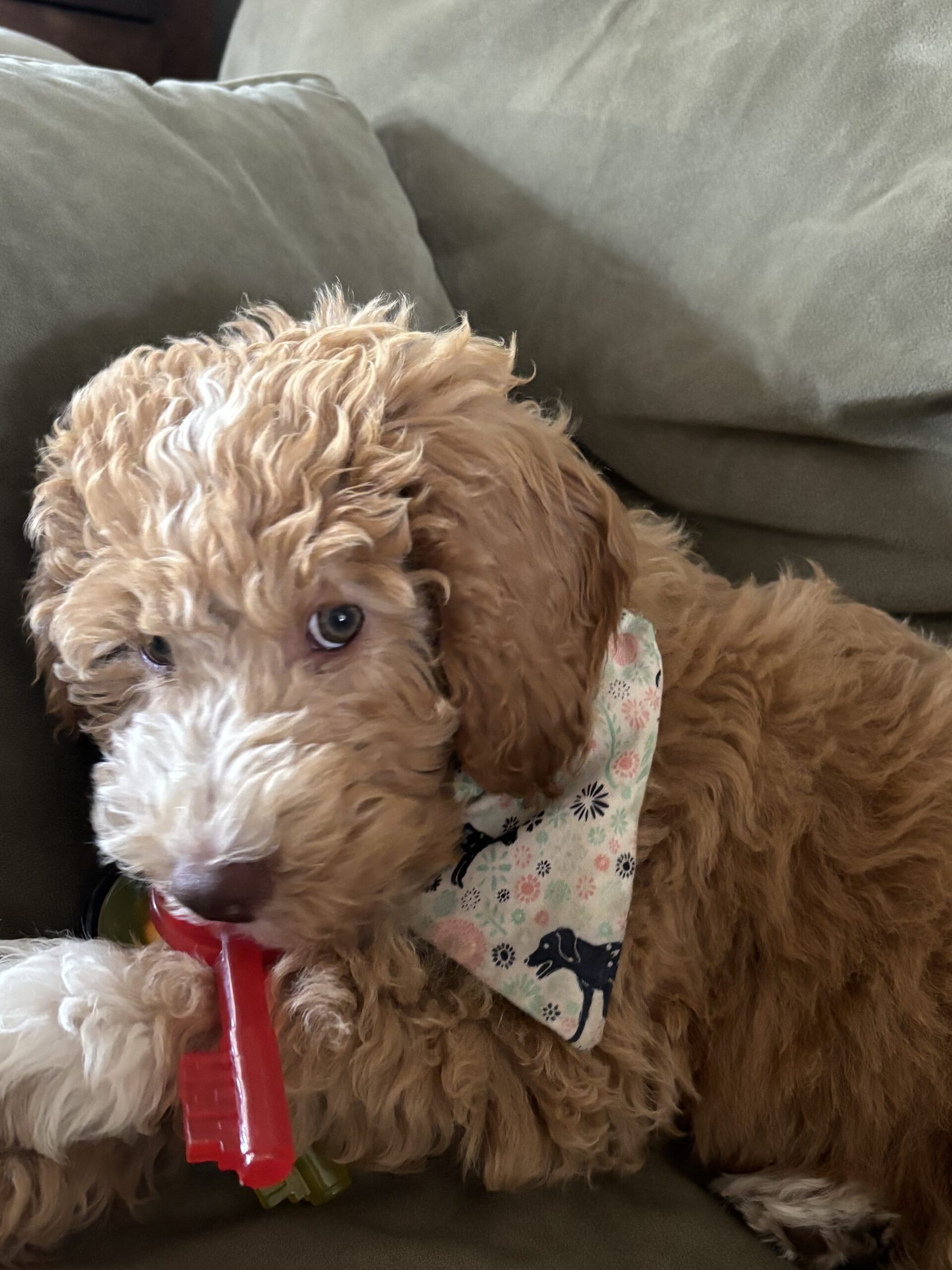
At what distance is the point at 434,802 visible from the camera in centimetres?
117

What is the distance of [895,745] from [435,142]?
4.91 ft

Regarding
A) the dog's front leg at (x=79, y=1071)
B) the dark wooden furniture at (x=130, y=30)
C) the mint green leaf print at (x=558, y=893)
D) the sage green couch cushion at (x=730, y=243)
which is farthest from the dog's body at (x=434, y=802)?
the dark wooden furniture at (x=130, y=30)

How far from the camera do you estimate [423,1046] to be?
115cm

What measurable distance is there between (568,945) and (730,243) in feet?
3.84

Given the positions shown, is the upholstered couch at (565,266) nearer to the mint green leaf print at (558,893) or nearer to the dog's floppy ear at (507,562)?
the mint green leaf print at (558,893)

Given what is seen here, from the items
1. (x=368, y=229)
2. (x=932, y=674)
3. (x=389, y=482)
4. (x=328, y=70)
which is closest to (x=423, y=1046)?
(x=389, y=482)

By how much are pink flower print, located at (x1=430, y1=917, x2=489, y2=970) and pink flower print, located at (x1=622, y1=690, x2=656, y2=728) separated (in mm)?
301

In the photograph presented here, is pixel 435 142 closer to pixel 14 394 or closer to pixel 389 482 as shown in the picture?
pixel 14 394

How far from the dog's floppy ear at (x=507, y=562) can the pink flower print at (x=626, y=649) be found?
0.33 feet

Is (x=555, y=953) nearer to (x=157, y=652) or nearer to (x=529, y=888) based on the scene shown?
(x=529, y=888)

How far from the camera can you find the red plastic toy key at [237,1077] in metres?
0.95

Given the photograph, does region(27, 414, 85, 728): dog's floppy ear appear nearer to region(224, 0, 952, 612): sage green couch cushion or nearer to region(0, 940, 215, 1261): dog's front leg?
region(0, 940, 215, 1261): dog's front leg

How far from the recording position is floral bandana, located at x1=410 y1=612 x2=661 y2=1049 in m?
1.17

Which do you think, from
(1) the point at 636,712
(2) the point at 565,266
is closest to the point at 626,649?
(1) the point at 636,712
